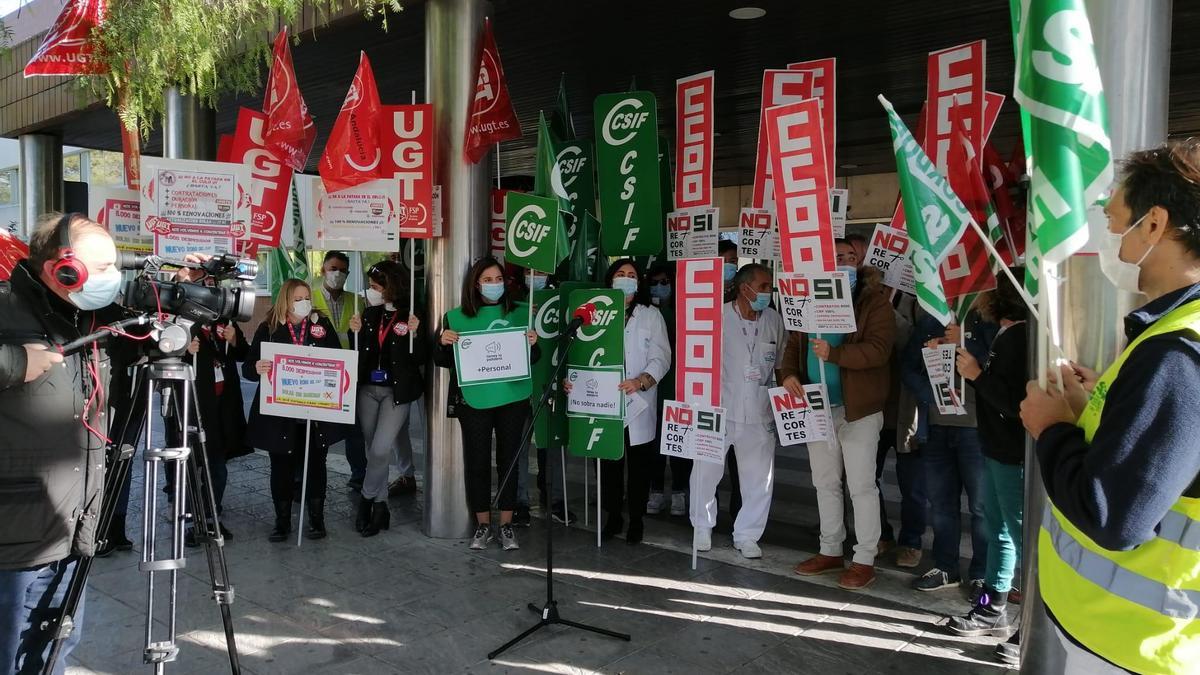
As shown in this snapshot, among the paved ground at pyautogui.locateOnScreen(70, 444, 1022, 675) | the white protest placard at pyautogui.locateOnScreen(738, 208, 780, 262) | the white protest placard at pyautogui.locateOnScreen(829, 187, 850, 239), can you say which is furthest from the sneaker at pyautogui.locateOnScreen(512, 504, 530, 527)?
the white protest placard at pyautogui.locateOnScreen(829, 187, 850, 239)

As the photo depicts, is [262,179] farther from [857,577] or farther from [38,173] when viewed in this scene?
[38,173]

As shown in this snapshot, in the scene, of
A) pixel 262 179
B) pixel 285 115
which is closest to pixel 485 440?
→ pixel 262 179

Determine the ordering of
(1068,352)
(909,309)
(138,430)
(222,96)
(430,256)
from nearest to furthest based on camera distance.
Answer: (138,430) → (1068,352) → (909,309) → (430,256) → (222,96)

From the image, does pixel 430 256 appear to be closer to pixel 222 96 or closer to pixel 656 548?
pixel 656 548

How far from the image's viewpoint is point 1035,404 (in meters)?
1.97

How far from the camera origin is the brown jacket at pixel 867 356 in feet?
15.9

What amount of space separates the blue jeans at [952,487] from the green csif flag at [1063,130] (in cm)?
294

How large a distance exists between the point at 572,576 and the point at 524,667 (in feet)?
4.16

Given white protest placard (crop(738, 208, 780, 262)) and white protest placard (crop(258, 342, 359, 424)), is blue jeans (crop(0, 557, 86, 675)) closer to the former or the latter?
white protest placard (crop(258, 342, 359, 424))

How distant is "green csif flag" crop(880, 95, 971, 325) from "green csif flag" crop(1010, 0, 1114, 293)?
873mm

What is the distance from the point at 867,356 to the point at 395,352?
3298 mm

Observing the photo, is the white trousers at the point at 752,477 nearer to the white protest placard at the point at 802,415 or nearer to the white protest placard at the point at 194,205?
the white protest placard at the point at 802,415

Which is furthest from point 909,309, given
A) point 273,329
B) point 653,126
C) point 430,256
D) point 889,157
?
point 889,157

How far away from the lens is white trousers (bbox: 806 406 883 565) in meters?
4.93
